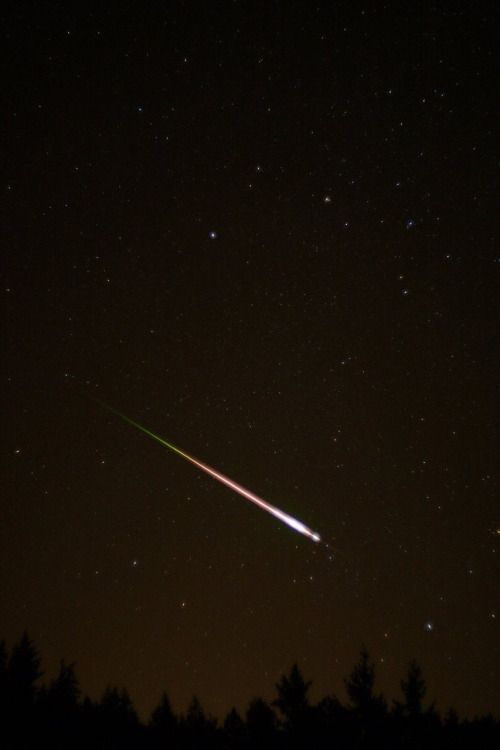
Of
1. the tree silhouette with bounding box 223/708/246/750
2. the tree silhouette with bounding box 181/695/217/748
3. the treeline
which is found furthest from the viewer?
the tree silhouette with bounding box 181/695/217/748

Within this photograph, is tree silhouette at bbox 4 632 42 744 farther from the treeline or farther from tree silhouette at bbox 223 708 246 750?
tree silhouette at bbox 223 708 246 750

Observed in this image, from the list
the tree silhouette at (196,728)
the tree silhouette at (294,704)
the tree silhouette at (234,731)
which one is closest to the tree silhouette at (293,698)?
the tree silhouette at (294,704)

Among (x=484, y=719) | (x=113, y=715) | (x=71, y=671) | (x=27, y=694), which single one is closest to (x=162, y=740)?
(x=113, y=715)

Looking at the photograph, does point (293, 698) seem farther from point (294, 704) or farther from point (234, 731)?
point (234, 731)

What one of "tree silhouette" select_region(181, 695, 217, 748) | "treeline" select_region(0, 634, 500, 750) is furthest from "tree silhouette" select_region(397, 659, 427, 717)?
"tree silhouette" select_region(181, 695, 217, 748)

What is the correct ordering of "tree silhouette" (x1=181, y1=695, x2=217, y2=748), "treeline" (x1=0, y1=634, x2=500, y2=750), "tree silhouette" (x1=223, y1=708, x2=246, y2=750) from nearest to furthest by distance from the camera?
"treeline" (x1=0, y1=634, x2=500, y2=750) → "tree silhouette" (x1=223, y1=708, x2=246, y2=750) → "tree silhouette" (x1=181, y1=695, x2=217, y2=748)

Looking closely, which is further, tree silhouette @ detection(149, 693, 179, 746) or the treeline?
tree silhouette @ detection(149, 693, 179, 746)

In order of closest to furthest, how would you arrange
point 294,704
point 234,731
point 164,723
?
point 294,704, point 234,731, point 164,723

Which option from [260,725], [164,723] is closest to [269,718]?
[260,725]

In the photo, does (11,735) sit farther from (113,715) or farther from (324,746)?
(324,746)
